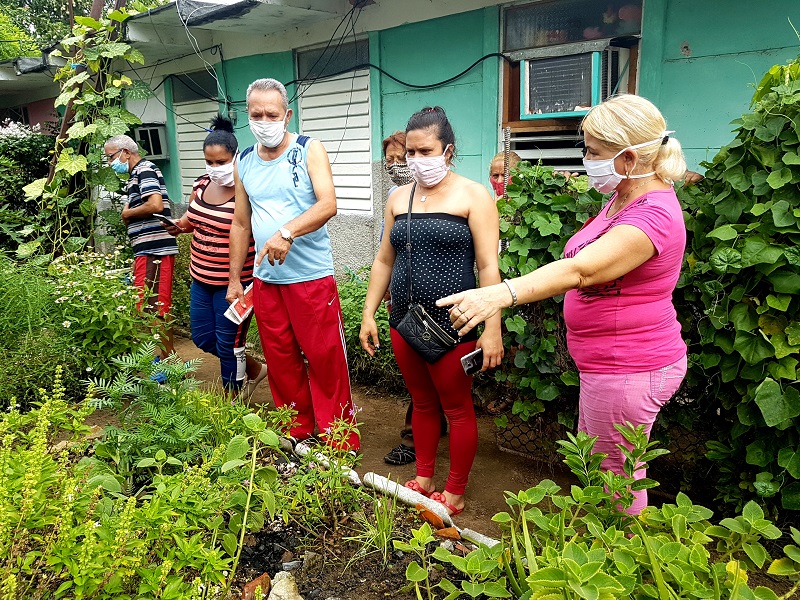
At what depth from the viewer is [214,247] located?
4.22 meters

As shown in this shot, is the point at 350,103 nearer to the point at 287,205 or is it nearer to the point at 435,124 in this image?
the point at 287,205

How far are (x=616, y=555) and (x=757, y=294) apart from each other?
67.3 inches

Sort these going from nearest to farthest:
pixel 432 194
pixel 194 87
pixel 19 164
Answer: pixel 432 194, pixel 194 87, pixel 19 164

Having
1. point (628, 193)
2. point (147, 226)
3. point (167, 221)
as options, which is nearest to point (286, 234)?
point (628, 193)

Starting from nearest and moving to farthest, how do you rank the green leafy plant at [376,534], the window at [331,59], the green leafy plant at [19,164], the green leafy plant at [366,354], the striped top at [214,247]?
the green leafy plant at [376,534]
the striped top at [214,247]
the green leafy plant at [366,354]
the window at [331,59]
the green leafy plant at [19,164]

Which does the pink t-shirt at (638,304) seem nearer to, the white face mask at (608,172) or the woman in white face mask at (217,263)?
the white face mask at (608,172)

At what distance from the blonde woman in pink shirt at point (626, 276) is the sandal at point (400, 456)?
5.78 ft

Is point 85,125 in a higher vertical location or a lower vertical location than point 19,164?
higher

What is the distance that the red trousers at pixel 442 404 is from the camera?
3020mm

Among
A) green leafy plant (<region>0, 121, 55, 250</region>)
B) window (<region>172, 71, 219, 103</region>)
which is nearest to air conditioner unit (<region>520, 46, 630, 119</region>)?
window (<region>172, 71, 219, 103</region>)

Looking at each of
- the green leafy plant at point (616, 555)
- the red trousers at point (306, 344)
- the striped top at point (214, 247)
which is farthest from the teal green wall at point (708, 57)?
the green leafy plant at point (616, 555)

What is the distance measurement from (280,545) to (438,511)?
0.62 m

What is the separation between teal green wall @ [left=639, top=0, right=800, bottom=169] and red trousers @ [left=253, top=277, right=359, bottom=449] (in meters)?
3.02

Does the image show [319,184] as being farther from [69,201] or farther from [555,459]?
[69,201]
